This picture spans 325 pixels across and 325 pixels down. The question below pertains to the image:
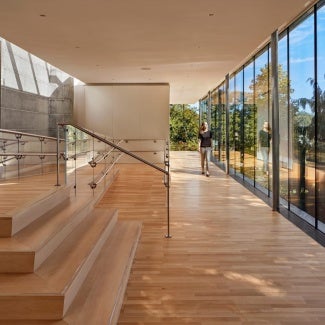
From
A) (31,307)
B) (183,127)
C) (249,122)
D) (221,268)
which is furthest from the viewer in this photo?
(183,127)

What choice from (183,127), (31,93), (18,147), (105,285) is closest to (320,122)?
(105,285)

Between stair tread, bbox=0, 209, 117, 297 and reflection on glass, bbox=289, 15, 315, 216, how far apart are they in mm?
3576

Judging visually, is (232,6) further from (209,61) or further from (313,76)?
(209,61)

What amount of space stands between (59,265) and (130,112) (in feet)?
36.0

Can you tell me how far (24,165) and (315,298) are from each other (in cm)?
649

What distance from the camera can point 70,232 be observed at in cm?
375

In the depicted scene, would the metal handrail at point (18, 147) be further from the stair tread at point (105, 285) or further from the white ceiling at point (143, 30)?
the stair tread at point (105, 285)

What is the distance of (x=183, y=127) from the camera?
85.4 ft

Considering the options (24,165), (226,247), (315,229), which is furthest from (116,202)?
(315,229)

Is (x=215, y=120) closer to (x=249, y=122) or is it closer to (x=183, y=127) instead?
(x=249, y=122)

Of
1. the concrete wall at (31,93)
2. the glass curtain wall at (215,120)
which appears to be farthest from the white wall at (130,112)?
the glass curtain wall at (215,120)

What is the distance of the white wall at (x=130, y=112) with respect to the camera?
13.6m

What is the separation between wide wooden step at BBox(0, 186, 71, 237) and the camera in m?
3.21

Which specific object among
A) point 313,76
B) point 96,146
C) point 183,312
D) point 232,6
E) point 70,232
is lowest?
point 183,312
